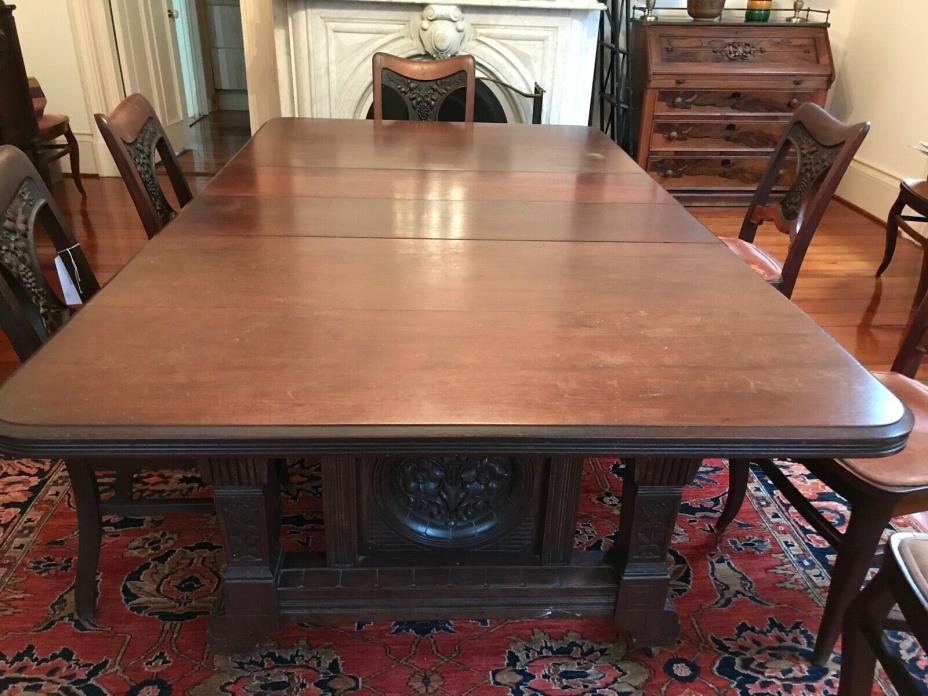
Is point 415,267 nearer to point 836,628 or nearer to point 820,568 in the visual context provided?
point 836,628

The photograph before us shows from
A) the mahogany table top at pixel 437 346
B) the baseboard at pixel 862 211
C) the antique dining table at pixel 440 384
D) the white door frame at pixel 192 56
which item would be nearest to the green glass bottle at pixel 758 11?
the baseboard at pixel 862 211

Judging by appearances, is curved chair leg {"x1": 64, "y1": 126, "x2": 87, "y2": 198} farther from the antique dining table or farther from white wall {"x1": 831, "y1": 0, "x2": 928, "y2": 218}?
white wall {"x1": 831, "y1": 0, "x2": 928, "y2": 218}

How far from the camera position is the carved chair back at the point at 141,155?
168 cm

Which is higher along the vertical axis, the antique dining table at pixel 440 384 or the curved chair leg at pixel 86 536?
the antique dining table at pixel 440 384

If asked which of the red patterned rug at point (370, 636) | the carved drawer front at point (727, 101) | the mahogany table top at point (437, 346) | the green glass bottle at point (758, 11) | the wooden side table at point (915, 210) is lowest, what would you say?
the red patterned rug at point (370, 636)

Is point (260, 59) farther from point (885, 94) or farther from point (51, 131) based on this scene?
point (885, 94)

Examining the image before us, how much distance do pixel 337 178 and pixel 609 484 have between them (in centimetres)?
109

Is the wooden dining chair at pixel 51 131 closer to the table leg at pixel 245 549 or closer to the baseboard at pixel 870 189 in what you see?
the table leg at pixel 245 549

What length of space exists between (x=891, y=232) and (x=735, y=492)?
2116 millimetres

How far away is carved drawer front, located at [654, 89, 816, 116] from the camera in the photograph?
4.05 metres

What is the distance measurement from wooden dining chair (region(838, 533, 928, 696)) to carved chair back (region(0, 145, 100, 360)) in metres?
1.33

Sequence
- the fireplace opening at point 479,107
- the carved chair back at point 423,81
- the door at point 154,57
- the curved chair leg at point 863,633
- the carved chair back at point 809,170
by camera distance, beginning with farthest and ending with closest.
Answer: the door at point 154,57, the fireplace opening at point 479,107, the carved chair back at point 423,81, the carved chair back at point 809,170, the curved chair leg at point 863,633

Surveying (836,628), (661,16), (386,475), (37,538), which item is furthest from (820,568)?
(661,16)

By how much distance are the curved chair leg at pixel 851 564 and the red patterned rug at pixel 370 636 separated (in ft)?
0.27
